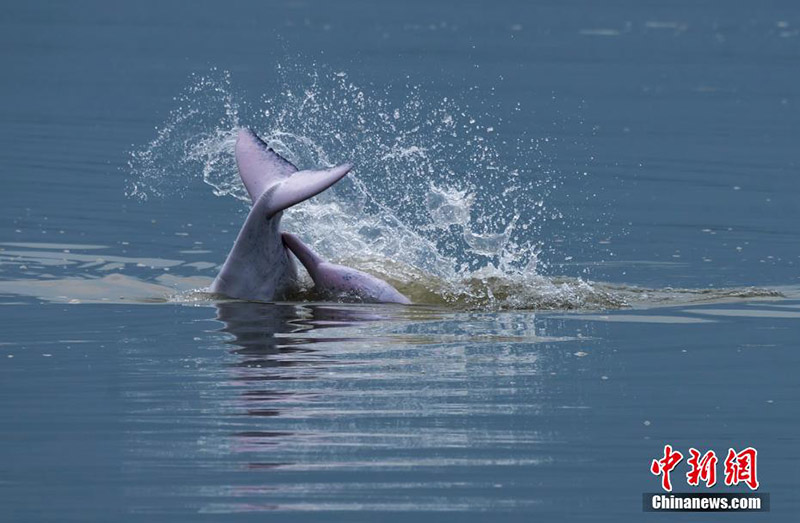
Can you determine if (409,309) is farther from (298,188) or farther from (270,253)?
(298,188)

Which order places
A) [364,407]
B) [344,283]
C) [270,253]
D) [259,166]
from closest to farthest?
[364,407] < [259,166] < [270,253] < [344,283]

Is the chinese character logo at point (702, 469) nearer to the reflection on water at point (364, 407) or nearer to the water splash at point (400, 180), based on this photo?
the reflection on water at point (364, 407)

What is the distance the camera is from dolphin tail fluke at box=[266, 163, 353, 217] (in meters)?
18.0

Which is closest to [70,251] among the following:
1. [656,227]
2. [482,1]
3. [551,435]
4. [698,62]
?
[656,227]

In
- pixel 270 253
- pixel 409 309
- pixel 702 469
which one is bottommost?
pixel 702 469

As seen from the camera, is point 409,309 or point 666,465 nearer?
point 666,465

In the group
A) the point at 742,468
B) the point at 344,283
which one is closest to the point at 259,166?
the point at 344,283

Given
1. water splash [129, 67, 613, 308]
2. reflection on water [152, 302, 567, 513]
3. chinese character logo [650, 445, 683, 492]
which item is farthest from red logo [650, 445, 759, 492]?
water splash [129, 67, 613, 308]

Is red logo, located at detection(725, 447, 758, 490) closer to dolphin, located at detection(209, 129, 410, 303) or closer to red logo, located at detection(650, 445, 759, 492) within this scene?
red logo, located at detection(650, 445, 759, 492)

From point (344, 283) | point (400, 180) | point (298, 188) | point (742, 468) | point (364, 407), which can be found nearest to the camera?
point (742, 468)

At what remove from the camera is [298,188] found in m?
18.4

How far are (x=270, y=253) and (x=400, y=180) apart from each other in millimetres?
11534

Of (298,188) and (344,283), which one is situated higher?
(298,188)

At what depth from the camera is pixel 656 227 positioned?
82.7ft
